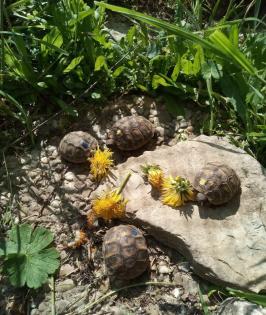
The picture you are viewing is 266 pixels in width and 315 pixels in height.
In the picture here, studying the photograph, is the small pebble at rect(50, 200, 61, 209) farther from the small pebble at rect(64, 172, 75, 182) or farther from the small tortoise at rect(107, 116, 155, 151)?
the small tortoise at rect(107, 116, 155, 151)

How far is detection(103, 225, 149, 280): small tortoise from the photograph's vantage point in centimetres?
282

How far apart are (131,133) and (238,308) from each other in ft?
4.29

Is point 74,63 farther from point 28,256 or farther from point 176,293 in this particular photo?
point 176,293

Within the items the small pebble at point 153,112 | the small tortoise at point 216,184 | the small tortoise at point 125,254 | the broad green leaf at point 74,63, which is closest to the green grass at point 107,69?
the broad green leaf at point 74,63

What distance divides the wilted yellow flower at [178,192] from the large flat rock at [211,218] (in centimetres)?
5

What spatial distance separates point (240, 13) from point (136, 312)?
2.47 metres

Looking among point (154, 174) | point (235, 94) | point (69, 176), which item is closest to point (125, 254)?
point (154, 174)

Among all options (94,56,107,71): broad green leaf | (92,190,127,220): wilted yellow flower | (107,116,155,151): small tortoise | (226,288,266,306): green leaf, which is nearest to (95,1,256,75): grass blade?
(94,56,107,71): broad green leaf

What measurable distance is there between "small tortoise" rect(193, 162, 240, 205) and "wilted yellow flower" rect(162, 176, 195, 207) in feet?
0.18

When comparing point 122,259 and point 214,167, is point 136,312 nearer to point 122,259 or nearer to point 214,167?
point 122,259

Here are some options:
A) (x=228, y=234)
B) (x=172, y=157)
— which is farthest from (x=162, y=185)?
(x=228, y=234)

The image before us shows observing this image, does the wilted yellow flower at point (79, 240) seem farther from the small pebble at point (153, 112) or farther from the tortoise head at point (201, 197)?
the small pebble at point (153, 112)

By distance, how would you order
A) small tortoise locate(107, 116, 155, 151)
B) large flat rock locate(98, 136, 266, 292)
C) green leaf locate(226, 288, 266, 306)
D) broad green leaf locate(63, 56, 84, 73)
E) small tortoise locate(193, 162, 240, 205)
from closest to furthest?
green leaf locate(226, 288, 266, 306), large flat rock locate(98, 136, 266, 292), small tortoise locate(193, 162, 240, 205), small tortoise locate(107, 116, 155, 151), broad green leaf locate(63, 56, 84, 73)

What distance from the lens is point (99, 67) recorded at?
133 inches
